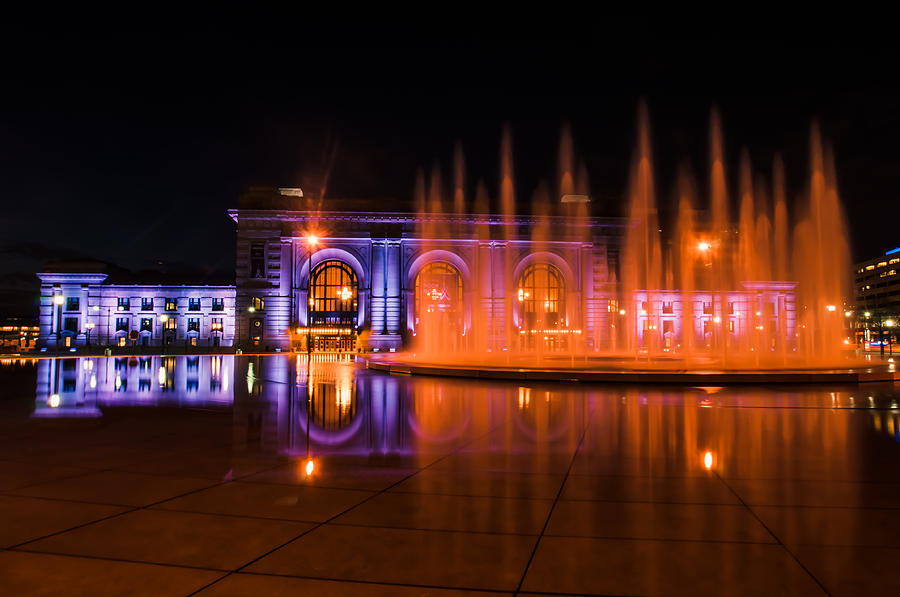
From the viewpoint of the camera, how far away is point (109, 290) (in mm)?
73938

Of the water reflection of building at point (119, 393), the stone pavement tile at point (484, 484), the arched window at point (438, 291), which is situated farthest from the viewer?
the arched window at point (438, 291)

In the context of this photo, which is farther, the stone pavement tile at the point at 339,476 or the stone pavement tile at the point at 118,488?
the stone pavement tile at the point at 339,476

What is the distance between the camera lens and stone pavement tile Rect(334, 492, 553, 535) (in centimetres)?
472

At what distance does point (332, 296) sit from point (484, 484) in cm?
6176

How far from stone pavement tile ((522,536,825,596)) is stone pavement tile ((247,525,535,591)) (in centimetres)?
22

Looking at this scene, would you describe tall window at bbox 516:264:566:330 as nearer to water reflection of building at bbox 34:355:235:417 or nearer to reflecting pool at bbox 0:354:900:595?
water reflection of building at bbox 34:355:235:417

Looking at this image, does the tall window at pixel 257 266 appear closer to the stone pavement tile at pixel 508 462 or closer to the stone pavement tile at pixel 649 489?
the stone pavement tile at pixel 508 462

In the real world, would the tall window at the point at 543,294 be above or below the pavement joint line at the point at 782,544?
above

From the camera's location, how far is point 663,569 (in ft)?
12.6

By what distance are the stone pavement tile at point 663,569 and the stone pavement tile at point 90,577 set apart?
2217 millimetres

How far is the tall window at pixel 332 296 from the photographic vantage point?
65.4 m

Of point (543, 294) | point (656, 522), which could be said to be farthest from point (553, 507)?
point (543, 294)

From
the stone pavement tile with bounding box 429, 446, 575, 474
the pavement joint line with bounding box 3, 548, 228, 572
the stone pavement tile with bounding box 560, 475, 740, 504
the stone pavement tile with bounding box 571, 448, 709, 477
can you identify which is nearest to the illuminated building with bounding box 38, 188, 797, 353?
the stone pavement tile with bounding box 429, 446, 575, 474

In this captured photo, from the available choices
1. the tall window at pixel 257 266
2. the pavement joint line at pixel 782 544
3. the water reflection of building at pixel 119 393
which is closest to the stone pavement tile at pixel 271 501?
the pavement joint line at pixel 782 544
